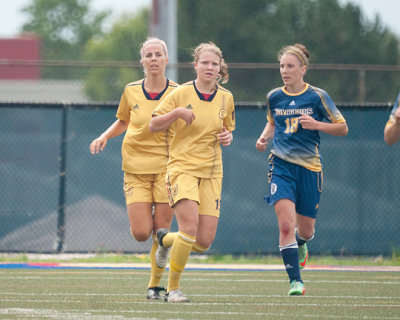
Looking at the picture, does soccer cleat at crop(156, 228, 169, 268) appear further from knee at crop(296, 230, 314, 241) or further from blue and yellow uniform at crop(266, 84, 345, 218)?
knee at crop(296, 230, 314, 241)

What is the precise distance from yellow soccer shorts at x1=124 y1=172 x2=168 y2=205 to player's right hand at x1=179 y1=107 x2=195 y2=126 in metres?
0.82

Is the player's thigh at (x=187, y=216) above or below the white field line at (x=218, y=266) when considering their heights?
above

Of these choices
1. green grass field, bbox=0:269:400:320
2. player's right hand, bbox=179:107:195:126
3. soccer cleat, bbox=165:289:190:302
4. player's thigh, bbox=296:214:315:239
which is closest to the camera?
green grass field, bbox=0:269:400:320

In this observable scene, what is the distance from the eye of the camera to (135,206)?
760cm

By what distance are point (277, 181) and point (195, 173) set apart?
0.90 meters

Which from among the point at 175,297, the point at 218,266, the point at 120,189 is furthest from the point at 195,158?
the point at 120,189

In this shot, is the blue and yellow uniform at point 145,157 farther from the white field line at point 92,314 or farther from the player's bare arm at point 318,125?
the white field line at point 92,314

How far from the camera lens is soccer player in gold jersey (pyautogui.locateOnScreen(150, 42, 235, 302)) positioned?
23.2 ft

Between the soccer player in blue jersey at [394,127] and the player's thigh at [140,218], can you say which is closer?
the soccer player in blue jersey at [394,127]

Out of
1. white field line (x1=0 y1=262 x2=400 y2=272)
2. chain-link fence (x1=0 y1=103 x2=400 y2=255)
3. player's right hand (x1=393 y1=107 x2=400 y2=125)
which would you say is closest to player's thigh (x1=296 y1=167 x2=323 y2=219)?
player's right hand (x1=393 y1=107 x2=400 y2=125)

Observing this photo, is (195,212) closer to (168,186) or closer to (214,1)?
(168,186)

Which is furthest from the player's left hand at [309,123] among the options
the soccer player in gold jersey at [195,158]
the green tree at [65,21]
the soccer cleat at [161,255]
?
the green tree at [65,21]

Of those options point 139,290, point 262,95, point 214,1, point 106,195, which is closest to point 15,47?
point 214,1

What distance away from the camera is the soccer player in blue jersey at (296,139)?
7656 mm
